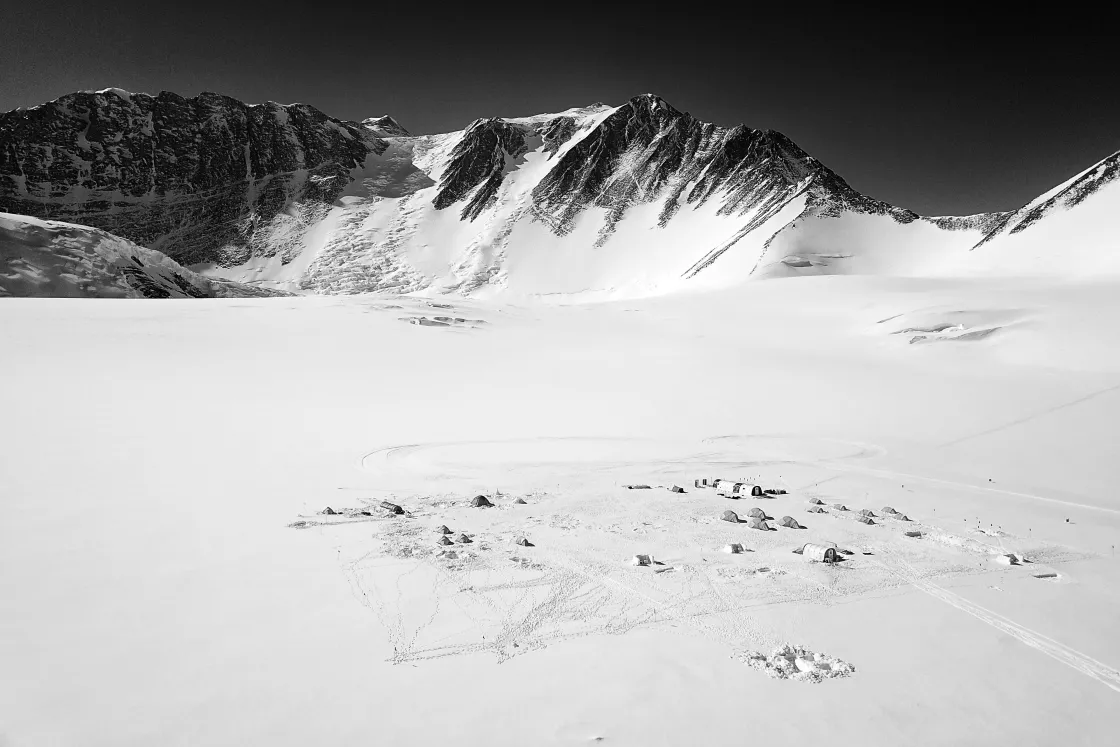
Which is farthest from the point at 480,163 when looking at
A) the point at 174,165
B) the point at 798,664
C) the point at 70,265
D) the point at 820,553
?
the point at 798,664

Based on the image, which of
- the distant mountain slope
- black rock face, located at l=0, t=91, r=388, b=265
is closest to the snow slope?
the distant mountain slope

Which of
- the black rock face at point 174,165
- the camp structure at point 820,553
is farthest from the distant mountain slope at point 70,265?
the black rock face at point 174,165

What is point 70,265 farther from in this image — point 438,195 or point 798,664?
point 438,195

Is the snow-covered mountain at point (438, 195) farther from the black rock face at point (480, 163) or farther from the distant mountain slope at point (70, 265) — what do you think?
the distant mountain slope at point (70, 265)

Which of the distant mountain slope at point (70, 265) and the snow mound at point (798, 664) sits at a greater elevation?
the distant mountain slope at point (70, 265)

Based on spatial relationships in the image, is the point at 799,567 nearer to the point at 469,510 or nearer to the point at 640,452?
the point at 469,510

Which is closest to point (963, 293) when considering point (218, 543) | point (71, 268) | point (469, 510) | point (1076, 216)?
point (1076, 216)
